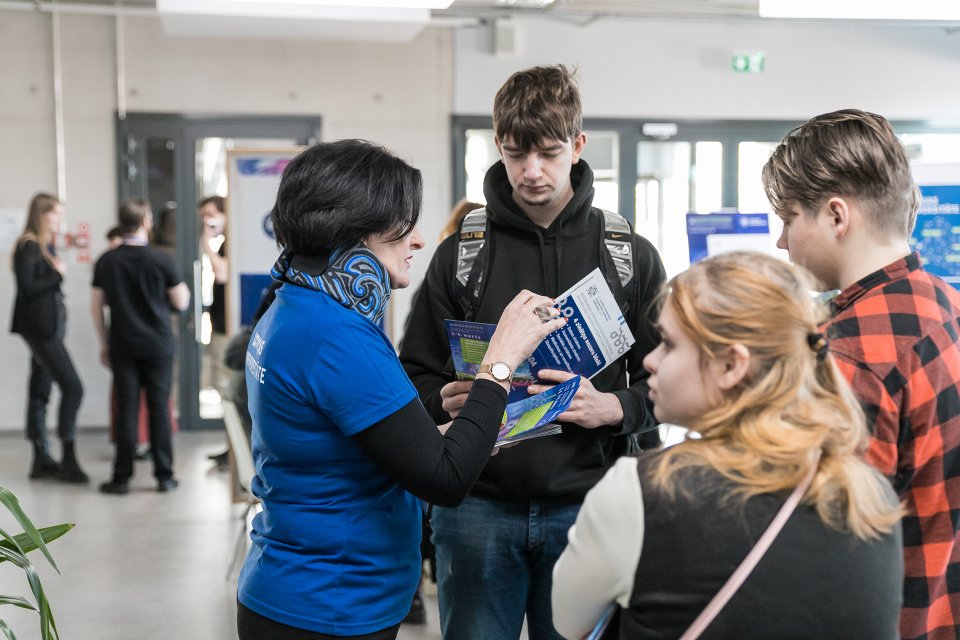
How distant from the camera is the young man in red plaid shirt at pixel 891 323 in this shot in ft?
4.68

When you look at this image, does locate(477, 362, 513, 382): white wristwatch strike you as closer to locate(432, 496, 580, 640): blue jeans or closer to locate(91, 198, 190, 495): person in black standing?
locate(432, 496, 580, 640): blue jeans

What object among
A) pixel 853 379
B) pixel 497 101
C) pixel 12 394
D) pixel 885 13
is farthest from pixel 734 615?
pixel 12 394

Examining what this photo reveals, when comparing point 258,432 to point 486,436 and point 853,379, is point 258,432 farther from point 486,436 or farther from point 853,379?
point 853,379

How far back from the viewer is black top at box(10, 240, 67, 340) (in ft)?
20.7

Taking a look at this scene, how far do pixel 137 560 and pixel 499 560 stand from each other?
11.6ft

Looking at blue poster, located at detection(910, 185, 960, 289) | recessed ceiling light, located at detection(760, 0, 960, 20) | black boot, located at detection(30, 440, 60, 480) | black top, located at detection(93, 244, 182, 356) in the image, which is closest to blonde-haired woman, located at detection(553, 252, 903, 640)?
recessed ceiling light, located at detection(760, 0, 960, 20)

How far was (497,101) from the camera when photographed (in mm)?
2070

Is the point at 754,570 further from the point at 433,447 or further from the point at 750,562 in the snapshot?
the point at 433,447

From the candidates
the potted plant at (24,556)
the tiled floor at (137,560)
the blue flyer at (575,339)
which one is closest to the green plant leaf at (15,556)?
the potted plant at (24,556)

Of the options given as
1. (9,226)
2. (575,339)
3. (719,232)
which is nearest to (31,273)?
(9,226)

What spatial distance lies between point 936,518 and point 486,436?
2.31 ft

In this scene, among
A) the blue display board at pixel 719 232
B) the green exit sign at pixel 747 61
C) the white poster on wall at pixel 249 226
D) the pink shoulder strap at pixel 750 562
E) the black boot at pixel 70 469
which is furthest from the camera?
the green exit sign at pixel 747 61

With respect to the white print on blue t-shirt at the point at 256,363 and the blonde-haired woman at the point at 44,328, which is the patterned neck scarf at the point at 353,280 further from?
the blonde-haired woman at the point at 44,328

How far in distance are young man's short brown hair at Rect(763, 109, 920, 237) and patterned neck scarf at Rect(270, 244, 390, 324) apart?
0.68 meters
